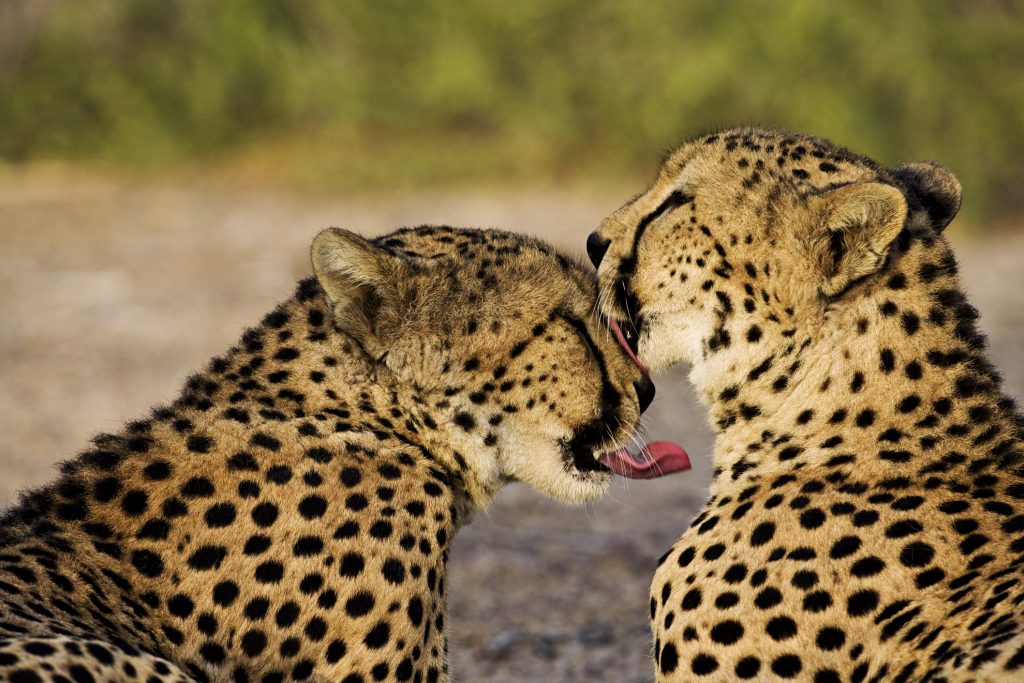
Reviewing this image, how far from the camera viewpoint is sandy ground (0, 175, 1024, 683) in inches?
213

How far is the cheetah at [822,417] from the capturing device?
127 inches

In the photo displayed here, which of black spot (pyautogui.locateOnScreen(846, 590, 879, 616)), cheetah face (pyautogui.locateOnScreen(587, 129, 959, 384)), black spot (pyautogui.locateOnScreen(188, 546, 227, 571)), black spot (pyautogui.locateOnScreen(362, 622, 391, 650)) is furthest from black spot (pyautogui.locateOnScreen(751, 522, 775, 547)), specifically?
black spot (pyautogui.locateOnScreen(188, 546, 227, 571))

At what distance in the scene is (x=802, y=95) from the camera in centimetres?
1314

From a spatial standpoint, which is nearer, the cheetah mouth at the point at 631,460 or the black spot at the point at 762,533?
the black spot at the point at 762,533

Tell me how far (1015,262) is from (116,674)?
33.5 feet

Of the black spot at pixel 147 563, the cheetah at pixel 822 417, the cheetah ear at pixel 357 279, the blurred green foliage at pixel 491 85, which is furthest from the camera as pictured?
the blurred green foliage at pixel 491 85

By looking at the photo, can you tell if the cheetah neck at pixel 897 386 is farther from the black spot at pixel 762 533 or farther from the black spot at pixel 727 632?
the black spot at pixel 727 632

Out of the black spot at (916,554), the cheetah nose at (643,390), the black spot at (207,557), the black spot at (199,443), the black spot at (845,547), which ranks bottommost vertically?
the black spot at (916,554)

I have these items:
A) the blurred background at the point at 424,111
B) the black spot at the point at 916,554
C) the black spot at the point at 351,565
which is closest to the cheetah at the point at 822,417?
the black spot at the point at 916,554

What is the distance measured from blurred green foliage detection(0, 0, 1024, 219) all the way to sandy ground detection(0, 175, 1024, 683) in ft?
2.01

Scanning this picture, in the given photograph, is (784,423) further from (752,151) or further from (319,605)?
(319,605)

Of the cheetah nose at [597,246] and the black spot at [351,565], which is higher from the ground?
the cheetah nose at [597,246]

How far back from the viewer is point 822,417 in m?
3.57

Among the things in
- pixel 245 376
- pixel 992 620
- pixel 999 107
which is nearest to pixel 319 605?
pixel 245 376
